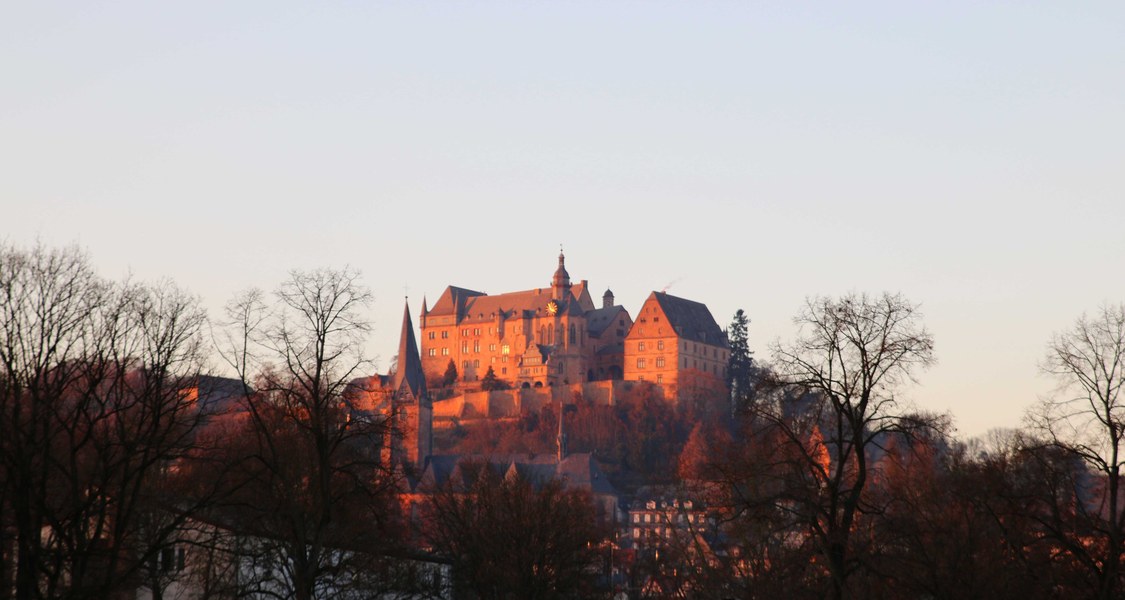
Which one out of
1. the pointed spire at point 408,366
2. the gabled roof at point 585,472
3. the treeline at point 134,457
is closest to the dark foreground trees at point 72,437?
the treeline at point 134,457

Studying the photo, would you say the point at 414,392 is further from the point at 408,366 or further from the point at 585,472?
the point at 585,472

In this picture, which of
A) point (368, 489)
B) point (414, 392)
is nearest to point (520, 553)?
point (368, 489)

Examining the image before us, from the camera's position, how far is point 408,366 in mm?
192125

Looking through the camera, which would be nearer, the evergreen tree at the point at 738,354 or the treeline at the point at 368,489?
the treeline at the point at 368,489

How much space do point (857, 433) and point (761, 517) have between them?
2375 mm

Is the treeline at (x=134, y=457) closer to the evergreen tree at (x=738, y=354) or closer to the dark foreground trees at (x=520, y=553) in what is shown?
the dark foreground trees at (x=520, y=553)

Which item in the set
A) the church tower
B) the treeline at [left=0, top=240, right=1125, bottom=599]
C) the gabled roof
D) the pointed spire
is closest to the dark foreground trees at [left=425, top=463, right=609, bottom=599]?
the treeline at [left=0, top=240, right=1125, bottom=599]

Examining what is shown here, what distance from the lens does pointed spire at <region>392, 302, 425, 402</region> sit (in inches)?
7436

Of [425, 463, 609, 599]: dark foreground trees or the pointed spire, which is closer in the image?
[425, 463, 609, 599]: dark foreground trees

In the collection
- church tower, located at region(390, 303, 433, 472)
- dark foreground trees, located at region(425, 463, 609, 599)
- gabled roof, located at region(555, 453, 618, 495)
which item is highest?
church tower, located at region(390, 303, 433, 472)

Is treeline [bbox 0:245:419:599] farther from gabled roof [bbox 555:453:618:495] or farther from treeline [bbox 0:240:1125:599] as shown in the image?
gabled roof [bbox 555:453:618:495]

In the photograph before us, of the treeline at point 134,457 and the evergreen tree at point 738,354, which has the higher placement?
the evergreen tree at point 738,354

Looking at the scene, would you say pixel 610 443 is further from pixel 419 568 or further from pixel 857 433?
pixel 857 433

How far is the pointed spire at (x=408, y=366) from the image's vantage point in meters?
189
